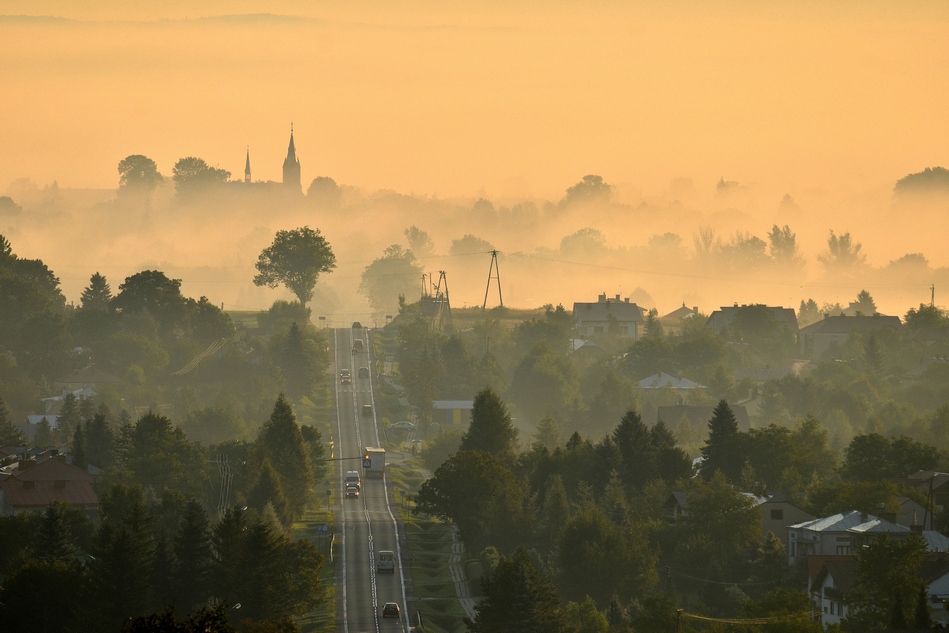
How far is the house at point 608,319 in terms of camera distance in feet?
633

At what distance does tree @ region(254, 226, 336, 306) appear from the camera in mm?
178750

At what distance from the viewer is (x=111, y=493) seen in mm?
97250

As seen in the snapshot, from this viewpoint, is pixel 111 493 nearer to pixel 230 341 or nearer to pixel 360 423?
pixel 360 423

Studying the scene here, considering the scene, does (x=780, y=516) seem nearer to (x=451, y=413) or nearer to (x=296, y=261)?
(x=451, y=413)

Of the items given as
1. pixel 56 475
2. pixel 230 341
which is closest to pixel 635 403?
pixel 230 341

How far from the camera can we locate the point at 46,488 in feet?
342

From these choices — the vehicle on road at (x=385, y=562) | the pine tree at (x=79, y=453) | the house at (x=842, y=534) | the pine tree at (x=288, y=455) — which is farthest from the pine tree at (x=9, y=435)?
the house at (x=842, y=534)

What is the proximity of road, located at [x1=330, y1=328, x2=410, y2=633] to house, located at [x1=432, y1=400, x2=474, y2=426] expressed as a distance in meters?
5.22

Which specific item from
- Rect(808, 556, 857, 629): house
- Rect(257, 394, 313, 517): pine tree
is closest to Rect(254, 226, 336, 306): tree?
Rect(257, 394, 313, 517): pine tree

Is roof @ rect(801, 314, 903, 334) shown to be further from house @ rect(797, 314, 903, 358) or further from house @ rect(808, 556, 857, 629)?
house @ rect(808, 556, 857, 629)

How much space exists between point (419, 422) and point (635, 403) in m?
18.6

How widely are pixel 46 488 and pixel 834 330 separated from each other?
109364 millimetres

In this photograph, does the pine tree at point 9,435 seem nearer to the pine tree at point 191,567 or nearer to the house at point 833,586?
the pine tree at point 191,567

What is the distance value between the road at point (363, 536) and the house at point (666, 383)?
82.4 feet
